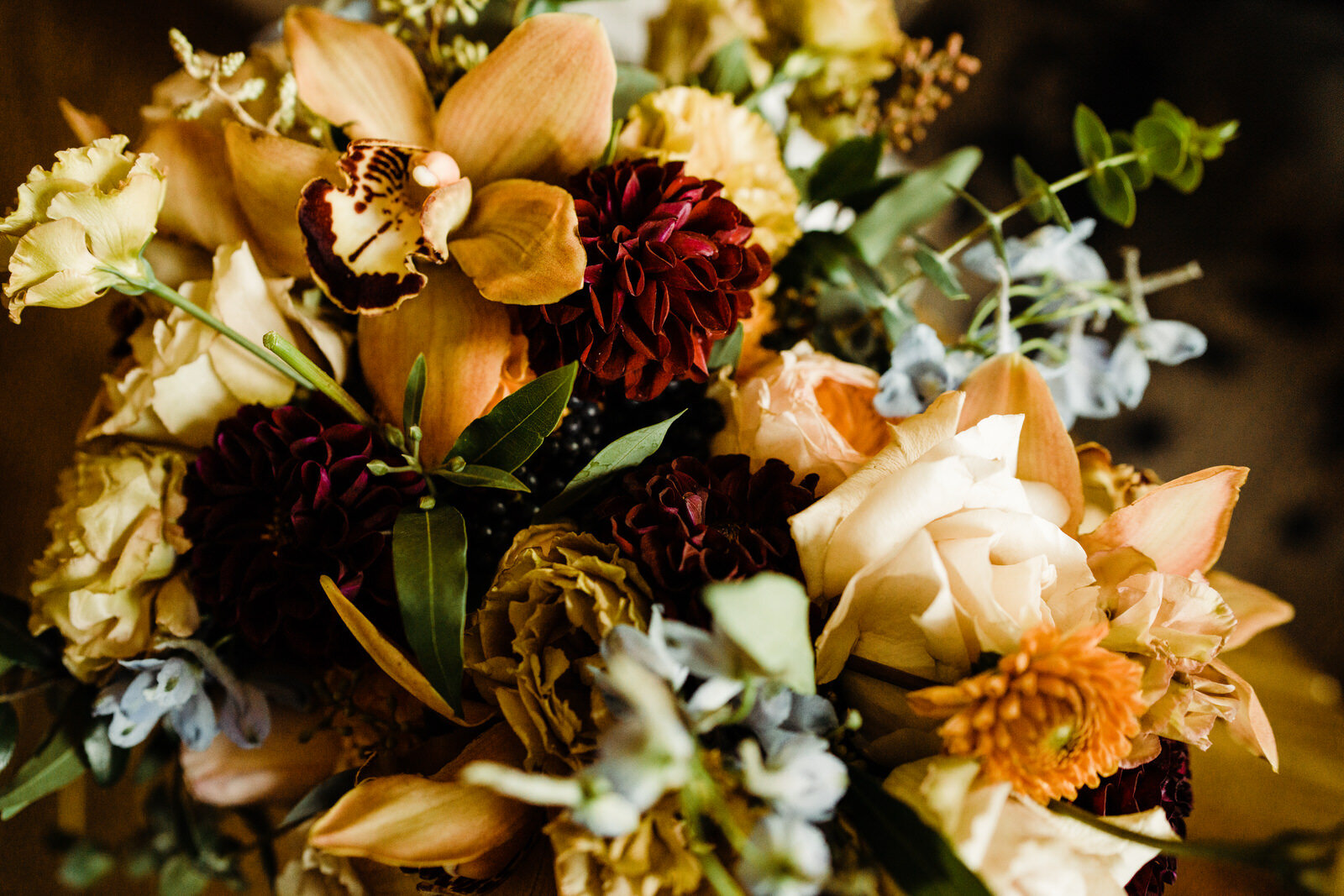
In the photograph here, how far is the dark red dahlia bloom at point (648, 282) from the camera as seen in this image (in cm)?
40

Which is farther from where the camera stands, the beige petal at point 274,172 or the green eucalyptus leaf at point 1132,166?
the green eucalyptus leaf at point 1132,166

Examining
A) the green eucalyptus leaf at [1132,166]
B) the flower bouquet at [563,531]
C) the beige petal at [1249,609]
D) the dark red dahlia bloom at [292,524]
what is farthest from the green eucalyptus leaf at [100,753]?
the green eucalyptus leaf at [1132,166]

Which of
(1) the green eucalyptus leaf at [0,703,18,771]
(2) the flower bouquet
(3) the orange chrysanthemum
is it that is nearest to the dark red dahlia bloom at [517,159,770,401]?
(2) the flower bouquet

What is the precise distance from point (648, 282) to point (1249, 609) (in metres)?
0.44

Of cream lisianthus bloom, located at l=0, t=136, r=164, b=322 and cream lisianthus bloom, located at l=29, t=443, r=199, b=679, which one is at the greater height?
cream lisianthus bloom, located at l=0, t=136, r=164, b=322

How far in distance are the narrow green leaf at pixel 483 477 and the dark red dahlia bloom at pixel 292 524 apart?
0.10 feet

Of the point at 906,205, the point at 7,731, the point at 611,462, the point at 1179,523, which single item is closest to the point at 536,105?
the point at 611,462

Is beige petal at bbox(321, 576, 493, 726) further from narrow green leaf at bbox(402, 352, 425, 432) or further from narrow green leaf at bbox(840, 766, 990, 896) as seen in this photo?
narrow green leaf at bbox(840, 766, 990, 896)

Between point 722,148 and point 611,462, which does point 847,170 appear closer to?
point 722,148

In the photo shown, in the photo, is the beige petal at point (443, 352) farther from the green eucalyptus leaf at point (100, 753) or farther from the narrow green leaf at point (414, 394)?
the green eucalyptus leaf at point (100, 753)

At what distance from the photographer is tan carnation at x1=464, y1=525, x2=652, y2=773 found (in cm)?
36

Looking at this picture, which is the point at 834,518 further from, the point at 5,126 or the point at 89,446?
the point at 5,126

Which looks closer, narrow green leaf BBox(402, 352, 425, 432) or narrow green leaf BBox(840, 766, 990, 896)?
narrow green leaf BBox(840, 766, 990, 896)

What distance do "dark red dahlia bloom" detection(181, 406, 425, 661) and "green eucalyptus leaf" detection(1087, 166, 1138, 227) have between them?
542mm
